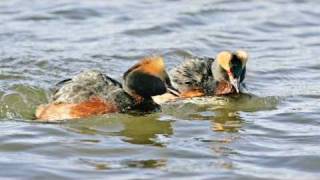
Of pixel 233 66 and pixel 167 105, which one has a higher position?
pixel 233 66

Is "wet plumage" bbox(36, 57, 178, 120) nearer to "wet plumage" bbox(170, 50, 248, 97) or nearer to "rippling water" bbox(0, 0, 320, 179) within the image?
"rippling water" bbox(0, 0, 320, 179)

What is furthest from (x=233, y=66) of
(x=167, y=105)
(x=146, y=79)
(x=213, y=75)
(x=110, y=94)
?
(x=110, y=94)

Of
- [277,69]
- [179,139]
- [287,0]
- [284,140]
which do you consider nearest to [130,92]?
[179,139]

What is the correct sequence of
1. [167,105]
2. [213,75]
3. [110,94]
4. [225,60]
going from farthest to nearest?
[213,75]
[225,60]
[167,105]
[110,94]

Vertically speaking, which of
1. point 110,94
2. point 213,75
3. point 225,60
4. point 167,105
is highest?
point 225,60

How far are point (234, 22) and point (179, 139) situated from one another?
9466 mm

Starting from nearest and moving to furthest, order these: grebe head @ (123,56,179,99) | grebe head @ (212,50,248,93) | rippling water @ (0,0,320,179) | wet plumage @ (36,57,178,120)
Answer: rippling water @ (0,0,320,179) → wet plumage @ (36,57,178,120) → grebe head @ (123,56,179,99) → grebe head @ (212,50,248,93)

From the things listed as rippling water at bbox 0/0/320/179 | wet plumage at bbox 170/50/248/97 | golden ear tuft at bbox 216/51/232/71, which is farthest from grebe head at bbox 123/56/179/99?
golden ear tuft at bbox 216/51/232/71

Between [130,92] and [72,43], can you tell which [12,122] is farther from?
[72,43]

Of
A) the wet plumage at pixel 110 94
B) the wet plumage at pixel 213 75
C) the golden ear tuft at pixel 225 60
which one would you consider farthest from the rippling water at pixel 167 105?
the golden ear tuft at pixel 225 60

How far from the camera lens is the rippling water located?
Answer: 9.11 meters

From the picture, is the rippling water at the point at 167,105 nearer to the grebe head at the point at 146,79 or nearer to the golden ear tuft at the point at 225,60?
the grebe head at the point at 146,79

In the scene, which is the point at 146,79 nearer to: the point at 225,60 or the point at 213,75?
the point at 225,60

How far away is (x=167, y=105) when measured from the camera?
12398 mm
